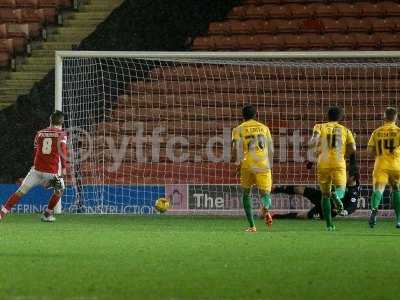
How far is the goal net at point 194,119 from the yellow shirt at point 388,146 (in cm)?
400

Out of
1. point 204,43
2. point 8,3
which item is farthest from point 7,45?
point 204,43

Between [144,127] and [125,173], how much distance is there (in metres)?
1.11

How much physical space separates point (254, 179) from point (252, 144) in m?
0.46

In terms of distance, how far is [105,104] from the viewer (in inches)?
825

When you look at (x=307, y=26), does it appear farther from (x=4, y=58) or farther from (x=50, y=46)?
(x=4, y=58)

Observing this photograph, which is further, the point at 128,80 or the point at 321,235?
the point at 128,80

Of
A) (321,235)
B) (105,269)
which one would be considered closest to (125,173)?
(321,235)

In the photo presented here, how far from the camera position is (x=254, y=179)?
49.0 ft

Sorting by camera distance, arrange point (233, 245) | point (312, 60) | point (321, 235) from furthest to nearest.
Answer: point (312, 60)
point (321, 235)
point (233, 245)

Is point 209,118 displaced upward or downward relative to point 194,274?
upward

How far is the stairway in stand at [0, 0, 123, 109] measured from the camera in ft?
74.8

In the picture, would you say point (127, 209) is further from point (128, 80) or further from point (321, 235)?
point (321, 235)

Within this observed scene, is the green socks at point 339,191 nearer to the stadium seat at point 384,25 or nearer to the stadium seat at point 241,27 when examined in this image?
the stadium seat at point 384,25

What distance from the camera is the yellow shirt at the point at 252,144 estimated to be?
1480 cm
